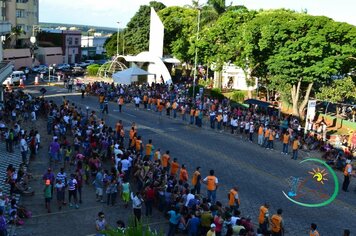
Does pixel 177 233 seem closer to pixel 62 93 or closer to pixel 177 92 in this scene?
pixel 177 92

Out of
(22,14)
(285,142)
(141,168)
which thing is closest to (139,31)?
(22,14)

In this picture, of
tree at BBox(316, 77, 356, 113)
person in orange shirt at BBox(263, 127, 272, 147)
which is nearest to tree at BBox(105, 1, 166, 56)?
tree at BBox(316, 77, 356, 113)

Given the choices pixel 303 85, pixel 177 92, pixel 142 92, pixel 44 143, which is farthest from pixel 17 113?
pixel 303 85

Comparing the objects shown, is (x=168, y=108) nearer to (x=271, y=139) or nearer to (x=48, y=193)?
(x=271, y=139)

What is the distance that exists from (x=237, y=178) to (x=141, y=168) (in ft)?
18.4

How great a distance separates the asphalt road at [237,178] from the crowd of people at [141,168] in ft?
A: 2.15

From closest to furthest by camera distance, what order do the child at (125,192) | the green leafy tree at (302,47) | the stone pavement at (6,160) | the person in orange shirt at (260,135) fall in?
1. the child at (125,192)
2. the stone pavement at (6,160)
3. the person in orange shirt at (260,135)
4. the green leafy tree at (302,47)

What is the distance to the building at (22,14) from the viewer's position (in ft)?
202

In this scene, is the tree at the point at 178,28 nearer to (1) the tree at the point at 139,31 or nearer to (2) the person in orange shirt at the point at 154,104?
(1) the tree at the point at 139,31

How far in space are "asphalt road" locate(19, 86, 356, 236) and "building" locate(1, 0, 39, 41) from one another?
36.6 meters


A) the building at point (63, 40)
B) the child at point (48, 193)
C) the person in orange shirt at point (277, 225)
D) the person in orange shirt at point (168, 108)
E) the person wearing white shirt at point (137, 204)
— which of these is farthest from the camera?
the building at point (63, 40)

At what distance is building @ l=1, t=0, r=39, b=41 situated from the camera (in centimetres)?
6172

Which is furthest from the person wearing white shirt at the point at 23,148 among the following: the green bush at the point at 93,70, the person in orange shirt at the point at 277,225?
the green bush at the point at 93,70

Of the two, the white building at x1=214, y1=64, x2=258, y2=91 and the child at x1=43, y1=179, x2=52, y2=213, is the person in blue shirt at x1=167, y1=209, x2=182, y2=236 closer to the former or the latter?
the child at x1=43, y1=179, x2=52, y2=213
